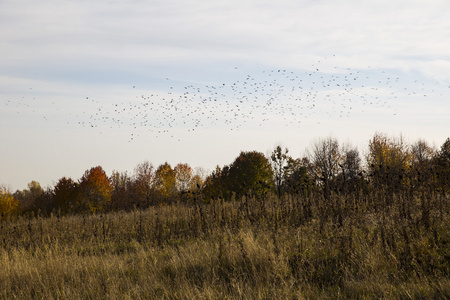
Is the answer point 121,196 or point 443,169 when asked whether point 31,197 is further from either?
point 443,169

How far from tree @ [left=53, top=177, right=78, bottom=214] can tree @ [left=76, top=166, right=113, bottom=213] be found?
2.81ft

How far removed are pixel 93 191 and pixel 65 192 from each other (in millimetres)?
3345

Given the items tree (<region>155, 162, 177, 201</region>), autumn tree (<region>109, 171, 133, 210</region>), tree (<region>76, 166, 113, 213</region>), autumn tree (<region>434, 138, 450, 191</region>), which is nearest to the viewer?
autumn tree (<region>434, 138, 450, 191</region>)

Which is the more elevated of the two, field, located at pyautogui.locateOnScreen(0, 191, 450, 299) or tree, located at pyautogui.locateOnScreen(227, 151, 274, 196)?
tree, located at pyautogui.locateOnScreen(227, 151, 274, 196)

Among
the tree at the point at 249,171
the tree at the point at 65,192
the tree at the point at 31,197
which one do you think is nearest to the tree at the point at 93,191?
the tree at the point at 65,192

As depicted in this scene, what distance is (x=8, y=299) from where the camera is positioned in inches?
277

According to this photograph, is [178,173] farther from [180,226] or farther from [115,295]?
[115,295]

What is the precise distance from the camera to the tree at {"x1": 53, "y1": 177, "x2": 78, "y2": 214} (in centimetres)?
4316

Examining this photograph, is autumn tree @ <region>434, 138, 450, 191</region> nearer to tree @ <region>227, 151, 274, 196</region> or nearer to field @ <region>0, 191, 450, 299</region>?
field @ <region>0, 191, 450, 299</region>

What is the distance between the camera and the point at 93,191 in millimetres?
43594

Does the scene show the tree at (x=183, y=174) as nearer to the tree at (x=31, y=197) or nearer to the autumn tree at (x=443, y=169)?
the tree at (x=31, y=197)

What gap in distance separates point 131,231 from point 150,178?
4920 centimetres

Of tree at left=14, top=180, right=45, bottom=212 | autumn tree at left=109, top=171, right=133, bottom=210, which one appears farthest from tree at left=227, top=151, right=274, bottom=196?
tree at left=14, top=180, right=45, bottom=212

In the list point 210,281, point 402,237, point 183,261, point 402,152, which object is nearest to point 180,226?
point 183,261
